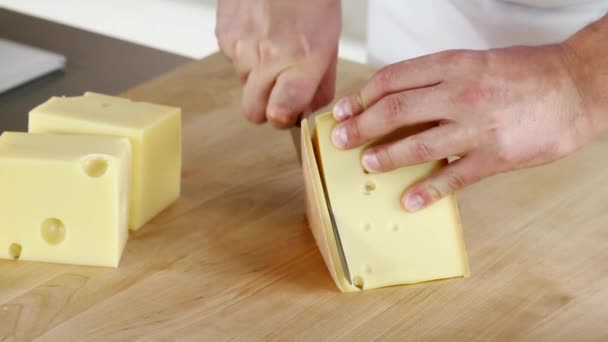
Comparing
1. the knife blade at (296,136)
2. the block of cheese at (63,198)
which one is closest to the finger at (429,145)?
the knife blade at (296,136)

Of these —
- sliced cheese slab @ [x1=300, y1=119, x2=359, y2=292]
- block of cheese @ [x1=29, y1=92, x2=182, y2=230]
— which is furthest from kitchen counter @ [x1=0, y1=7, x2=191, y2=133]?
sliced cheese slab @ [x1=300, y1=119, x2=359, y2=292]

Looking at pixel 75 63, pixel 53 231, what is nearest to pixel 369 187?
pixel 53 231

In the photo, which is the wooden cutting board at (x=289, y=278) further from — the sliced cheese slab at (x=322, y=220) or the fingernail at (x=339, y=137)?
the fingernail at (x=339, y=137)

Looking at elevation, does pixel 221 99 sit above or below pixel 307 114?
below

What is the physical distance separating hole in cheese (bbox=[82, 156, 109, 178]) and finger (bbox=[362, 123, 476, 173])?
1.28ft

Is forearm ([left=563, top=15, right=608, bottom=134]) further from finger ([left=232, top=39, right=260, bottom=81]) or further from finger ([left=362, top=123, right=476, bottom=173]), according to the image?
finger ([left=232, top=39, right=260, bottom=81])

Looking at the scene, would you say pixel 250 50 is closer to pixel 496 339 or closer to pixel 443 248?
pixel 443 248

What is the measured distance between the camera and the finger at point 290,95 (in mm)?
1408

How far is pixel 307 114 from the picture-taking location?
4.76 feet

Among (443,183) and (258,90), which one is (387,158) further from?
(258,90)

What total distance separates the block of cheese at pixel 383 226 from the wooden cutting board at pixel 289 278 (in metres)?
0.03

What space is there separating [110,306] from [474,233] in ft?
1.82

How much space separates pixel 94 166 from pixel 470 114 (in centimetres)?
52

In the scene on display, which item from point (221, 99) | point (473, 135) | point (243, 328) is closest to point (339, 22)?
point (221, 99)
